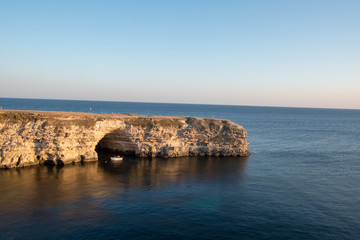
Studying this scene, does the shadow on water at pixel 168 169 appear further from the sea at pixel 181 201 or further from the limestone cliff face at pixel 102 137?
the limestone cliff face at pixel 102 137

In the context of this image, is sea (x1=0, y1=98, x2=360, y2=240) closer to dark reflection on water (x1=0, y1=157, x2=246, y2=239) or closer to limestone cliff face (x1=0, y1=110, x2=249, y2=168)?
dark reflection on water (x1=0, y1=157, x2=246, y2=239)

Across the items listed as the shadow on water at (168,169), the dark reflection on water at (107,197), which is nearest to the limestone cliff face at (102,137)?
the shadow on water at (168,169)

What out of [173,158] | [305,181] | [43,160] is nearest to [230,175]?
[305,181]

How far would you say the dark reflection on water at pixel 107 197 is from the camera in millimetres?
25188

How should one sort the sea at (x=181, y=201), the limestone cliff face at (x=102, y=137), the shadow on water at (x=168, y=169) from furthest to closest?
the limestone cliff face at (x=102, y=137) → the shadow on water at (x=168, y=169) → the sea at (x=181, y=201)

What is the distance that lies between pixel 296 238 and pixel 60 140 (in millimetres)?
43006

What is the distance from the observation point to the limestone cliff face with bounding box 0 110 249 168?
151 ft

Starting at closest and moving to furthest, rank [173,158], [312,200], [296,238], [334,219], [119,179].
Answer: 1. [296,238]
2. [334,219]
3. [312,200]
4. [119,179]
5. [173,158]

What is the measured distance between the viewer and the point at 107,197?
110 feet

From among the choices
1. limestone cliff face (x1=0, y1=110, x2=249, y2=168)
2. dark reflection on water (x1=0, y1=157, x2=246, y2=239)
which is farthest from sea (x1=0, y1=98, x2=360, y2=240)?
limestone cliff face (x1=0, y1=110, x2=249, y2=168)

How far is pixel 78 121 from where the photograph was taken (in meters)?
52.0

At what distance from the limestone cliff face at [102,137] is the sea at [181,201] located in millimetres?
3491

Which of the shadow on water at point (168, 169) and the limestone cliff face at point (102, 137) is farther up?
the limestone cliff face at point (102, 137)

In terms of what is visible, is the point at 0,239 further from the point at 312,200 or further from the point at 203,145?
the point at 203,145
